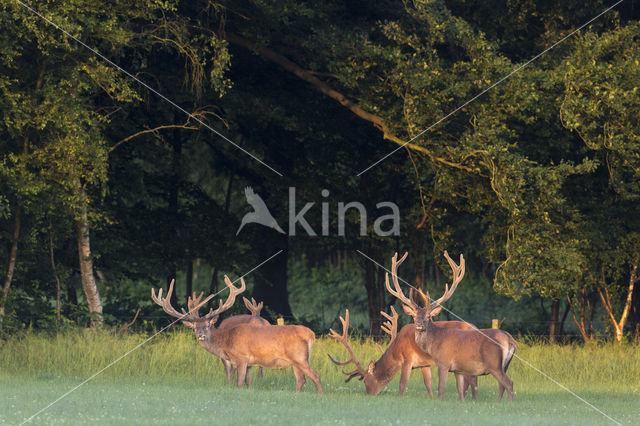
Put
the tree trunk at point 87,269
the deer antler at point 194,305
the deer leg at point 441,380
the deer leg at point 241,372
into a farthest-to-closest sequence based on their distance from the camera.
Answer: the tree trunk at point 87,269 → the deer antler at point 194,305 → the deer leg at point 241,372 → the deer leg at point 441,380

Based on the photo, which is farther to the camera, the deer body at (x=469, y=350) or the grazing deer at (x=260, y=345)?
the grazing deer at (x=260, y=345)

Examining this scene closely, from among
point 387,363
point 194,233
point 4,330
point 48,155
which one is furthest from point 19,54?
point 194,233

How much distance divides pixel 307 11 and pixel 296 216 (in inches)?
271

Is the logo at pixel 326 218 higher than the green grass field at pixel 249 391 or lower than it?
higher

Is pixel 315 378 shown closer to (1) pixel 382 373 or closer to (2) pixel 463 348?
(1) pixel 382 373

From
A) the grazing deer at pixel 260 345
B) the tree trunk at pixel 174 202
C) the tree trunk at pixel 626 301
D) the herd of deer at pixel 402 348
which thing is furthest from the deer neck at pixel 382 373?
the tree trunk at pixel 174 202

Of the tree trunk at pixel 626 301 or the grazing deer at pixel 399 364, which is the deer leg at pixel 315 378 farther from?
the tree trunk at pixel 626 301

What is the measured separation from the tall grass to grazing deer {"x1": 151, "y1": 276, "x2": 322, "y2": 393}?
38.1 inches

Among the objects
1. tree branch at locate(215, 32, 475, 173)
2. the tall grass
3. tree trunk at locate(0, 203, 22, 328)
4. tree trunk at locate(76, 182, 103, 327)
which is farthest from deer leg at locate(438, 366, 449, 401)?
tree trunk at locate(0, 203, 22, 328)

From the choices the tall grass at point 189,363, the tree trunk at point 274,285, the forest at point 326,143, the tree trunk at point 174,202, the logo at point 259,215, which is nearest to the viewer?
the tall grass at point 189,363

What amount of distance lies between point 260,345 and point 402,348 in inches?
84.8

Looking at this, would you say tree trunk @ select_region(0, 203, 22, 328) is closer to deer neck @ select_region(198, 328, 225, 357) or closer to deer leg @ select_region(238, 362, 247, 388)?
deer neck @ select_region(198, 328, 225, 357)

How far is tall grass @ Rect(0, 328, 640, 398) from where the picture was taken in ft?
57.4

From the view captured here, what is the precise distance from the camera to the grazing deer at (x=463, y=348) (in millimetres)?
14609
